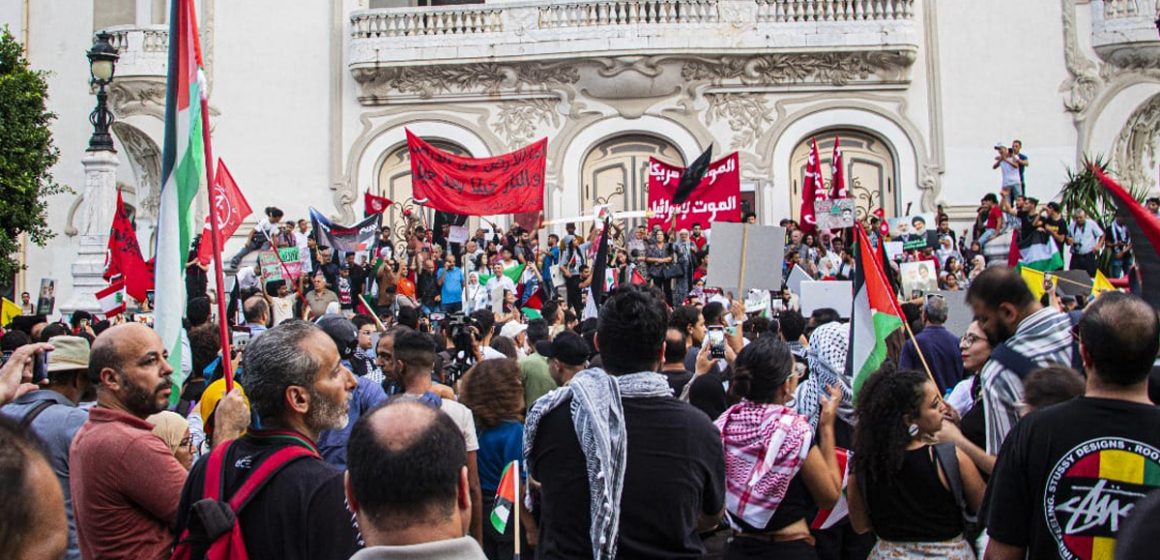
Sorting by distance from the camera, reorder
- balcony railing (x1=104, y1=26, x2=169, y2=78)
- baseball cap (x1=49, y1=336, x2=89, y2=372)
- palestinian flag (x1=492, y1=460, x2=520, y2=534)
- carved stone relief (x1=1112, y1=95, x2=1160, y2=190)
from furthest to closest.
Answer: balcony railing (x1=104, y1=26, x2=169, y2=78)
carved stone relief (x1=1112, y1=95, x2=1160, y2=190)
baseball cap (x1=49, y1=336, x2=89, y2=372)
palestinian flag (x1=492, y1=460, x2=520, y2=534)

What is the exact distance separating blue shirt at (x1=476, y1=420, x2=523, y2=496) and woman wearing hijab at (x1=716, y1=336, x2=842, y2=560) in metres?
1.44

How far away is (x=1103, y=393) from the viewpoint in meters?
3.88

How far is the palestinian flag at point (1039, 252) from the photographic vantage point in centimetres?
1770

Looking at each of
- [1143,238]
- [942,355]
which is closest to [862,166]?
[942,355]

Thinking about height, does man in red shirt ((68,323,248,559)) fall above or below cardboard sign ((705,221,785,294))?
below

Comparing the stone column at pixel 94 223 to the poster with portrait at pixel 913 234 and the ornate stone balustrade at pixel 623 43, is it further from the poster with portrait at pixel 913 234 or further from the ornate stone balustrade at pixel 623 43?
the poster with portrait at pixel 913 234

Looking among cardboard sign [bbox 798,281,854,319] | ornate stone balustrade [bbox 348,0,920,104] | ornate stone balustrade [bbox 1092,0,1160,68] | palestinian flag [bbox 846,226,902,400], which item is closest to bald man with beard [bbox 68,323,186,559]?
palestinian flag [bbox 846,226,902,400]

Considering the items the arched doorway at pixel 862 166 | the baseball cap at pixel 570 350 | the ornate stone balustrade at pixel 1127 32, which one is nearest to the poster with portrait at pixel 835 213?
the arched doorway at pixel 862 166

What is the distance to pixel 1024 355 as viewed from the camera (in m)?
5.09

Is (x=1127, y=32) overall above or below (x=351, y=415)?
above

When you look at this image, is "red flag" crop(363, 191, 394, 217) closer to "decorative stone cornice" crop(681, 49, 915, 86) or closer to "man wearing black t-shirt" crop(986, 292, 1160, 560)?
"decorative stone cornice" crop(681, 49, 915, 86)

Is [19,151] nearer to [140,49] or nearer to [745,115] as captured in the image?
[140,49]

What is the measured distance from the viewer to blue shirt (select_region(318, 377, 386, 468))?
18.5 feet

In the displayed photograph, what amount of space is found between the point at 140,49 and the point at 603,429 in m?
23.1
